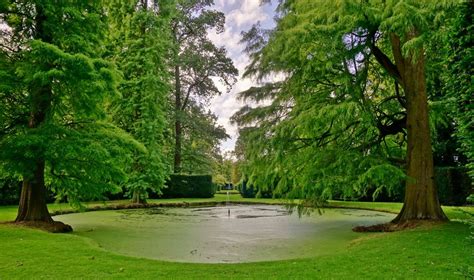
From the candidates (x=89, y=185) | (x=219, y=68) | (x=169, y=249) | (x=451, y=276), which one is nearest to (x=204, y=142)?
(x=219, y=68)

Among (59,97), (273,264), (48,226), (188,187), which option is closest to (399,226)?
(273,264)

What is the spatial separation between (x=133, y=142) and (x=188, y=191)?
12.5m

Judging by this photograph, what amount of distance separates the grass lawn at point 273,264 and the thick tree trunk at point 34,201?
2.56 m

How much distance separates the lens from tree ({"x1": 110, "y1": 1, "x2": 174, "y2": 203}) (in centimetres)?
1546

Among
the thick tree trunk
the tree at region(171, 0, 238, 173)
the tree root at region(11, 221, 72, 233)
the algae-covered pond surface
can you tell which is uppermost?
the tree at region(171, 0, 238, 173)

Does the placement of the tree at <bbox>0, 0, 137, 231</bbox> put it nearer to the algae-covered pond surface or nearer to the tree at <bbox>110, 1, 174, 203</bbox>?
the algae-covered pond surface

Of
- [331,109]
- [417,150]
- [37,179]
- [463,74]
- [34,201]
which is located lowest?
[34,201]

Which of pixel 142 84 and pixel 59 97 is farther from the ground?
pixel 142 84

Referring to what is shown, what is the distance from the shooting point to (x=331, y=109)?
20.9 feet

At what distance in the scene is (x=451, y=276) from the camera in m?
3.81

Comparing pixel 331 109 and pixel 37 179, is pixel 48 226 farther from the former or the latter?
pixel 331 109

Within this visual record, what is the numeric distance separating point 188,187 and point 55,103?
13014mm

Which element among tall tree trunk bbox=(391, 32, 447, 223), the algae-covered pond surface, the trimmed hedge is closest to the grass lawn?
the algae-covered pond surface

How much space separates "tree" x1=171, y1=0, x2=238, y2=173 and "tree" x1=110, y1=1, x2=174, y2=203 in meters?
4.87
